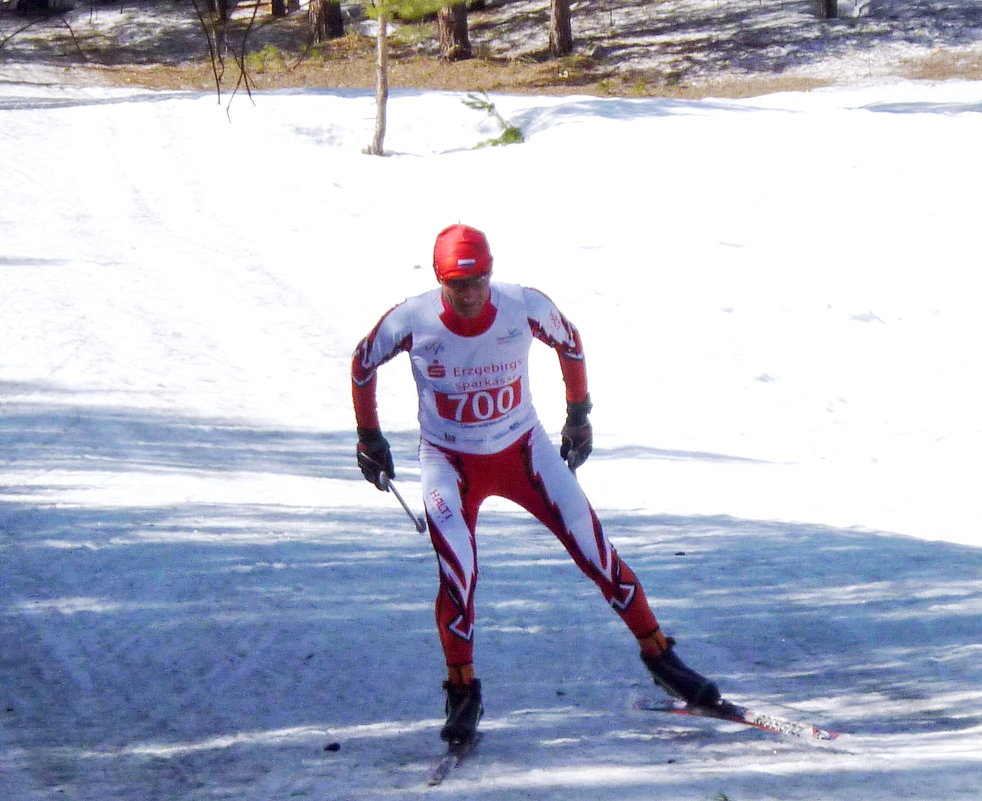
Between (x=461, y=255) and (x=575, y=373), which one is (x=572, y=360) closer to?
(x=575, y=373)

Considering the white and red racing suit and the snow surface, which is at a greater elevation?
the white and red racing suit

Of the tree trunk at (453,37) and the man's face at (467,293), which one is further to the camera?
the tree trunk at (453,37)

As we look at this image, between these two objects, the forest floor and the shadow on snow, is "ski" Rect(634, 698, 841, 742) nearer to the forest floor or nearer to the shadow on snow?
the shadow on snow

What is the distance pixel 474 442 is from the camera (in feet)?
17.0

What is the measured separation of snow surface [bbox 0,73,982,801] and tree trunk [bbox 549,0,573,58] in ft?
37.7

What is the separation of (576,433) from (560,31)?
28.5m

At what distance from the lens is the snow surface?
202 inches

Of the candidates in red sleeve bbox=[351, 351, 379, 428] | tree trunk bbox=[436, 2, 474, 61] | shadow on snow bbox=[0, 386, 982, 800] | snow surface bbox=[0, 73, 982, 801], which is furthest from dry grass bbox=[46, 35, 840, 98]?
red sleeve bbox=[351, 351, 379, 428]

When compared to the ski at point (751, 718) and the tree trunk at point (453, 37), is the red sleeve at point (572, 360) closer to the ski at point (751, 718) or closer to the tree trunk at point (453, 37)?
the ski at point (751, 718)

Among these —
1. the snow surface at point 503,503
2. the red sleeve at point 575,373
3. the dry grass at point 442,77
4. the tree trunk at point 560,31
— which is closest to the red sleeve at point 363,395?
the red sleeve at point 575,373

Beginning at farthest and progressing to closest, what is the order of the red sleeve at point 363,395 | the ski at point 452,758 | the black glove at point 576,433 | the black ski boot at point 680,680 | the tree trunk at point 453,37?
the tree trunk at point 453,37 < the black glove at point 576,433 < the red sleeve at point 363,395 < the black ski boot at point 680,680 < the ski at point 452,758

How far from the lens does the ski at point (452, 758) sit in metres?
4.72

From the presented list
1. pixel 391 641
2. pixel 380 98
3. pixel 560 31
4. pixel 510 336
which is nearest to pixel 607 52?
pixel 560 31

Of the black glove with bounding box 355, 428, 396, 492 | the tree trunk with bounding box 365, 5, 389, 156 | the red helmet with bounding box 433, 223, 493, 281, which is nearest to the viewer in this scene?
the red helmet with bounding box 433, 223, 493, 281
